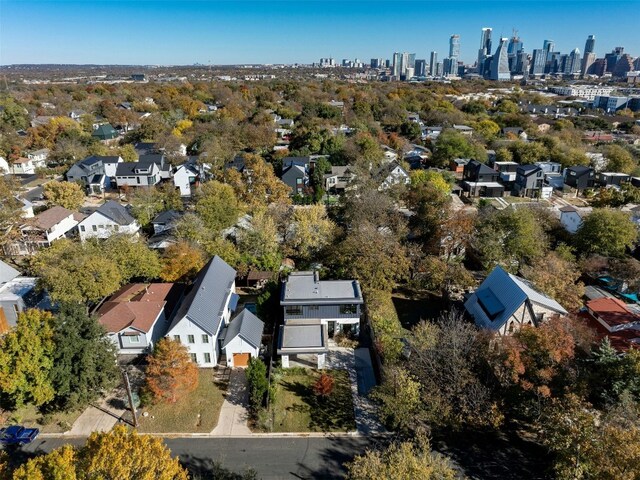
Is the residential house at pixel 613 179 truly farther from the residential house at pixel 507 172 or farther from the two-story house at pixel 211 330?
the two-story house at pixel 211 330

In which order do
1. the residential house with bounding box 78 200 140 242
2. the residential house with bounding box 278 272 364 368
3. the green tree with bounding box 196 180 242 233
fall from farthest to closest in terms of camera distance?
the residential house with bounding box 78 200 140 242, the green tree with bounding box 196 180 242 233, the residential house with bounding box 278 272 364 368

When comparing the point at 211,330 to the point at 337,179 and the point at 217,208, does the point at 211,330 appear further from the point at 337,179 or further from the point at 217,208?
the point at 337,179

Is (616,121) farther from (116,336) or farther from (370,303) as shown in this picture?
(116,336)

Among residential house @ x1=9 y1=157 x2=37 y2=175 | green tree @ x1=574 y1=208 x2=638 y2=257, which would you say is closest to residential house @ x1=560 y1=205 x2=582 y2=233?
green tree @ x1=574 y1=208 x2=638 y2=257

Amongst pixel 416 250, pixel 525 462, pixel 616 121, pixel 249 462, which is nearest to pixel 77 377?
pixel 249 462

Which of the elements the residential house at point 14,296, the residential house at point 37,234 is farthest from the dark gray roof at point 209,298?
the residential house at point 37,234

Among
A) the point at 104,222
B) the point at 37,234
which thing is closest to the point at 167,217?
the point at 104,222

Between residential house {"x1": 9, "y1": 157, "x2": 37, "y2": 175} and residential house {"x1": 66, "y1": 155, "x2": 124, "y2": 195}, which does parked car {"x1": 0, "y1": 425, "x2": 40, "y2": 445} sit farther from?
→ residential house {"x1": 9, "y1": 157, "x2": 37, "y2": 175}

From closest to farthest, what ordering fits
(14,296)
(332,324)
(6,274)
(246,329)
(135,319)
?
1. (246,329)
2. (135,319)
3. (332,324)
4. (14,296)
5. (6,274)
